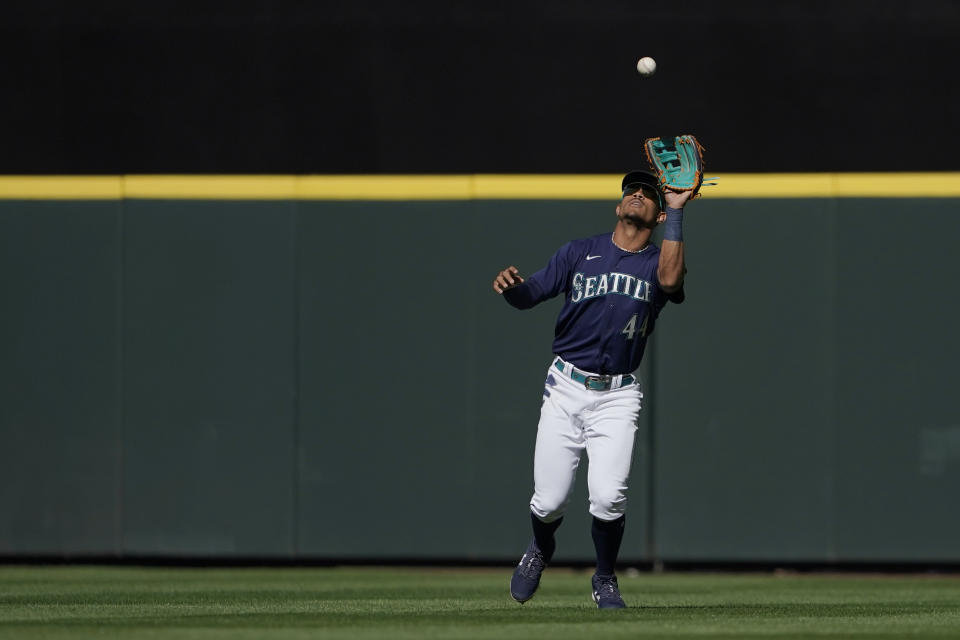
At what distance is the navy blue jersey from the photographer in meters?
6.66

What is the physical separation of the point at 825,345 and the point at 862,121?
1.45 m

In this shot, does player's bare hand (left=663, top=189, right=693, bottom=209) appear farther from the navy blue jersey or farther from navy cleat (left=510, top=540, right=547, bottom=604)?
navy cleat (left=510, top=540, right=547, bottom=604)

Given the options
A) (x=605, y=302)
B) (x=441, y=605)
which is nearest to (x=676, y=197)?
(x=605, y=302)

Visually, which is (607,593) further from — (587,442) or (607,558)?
(587,442)

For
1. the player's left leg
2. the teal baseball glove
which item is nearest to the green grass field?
the player's left leg

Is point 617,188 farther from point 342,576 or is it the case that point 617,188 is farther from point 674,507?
point 342,576

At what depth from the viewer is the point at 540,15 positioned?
409 inches

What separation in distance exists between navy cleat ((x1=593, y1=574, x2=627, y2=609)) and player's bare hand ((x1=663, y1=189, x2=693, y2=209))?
1590 millimetres

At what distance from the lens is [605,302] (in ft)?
21.9

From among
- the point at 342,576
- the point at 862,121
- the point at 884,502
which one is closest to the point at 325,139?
the point at 342,576

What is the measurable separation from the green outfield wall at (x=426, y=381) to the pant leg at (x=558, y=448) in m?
3.37

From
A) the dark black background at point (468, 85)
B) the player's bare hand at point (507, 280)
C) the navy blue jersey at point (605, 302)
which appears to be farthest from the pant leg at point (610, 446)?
the dark black background at point (468, 85)

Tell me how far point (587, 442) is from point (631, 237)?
2.93 feet

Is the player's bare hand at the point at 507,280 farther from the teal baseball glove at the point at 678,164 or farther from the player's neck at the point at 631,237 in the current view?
the teal baseball glove at the point at 678,164
